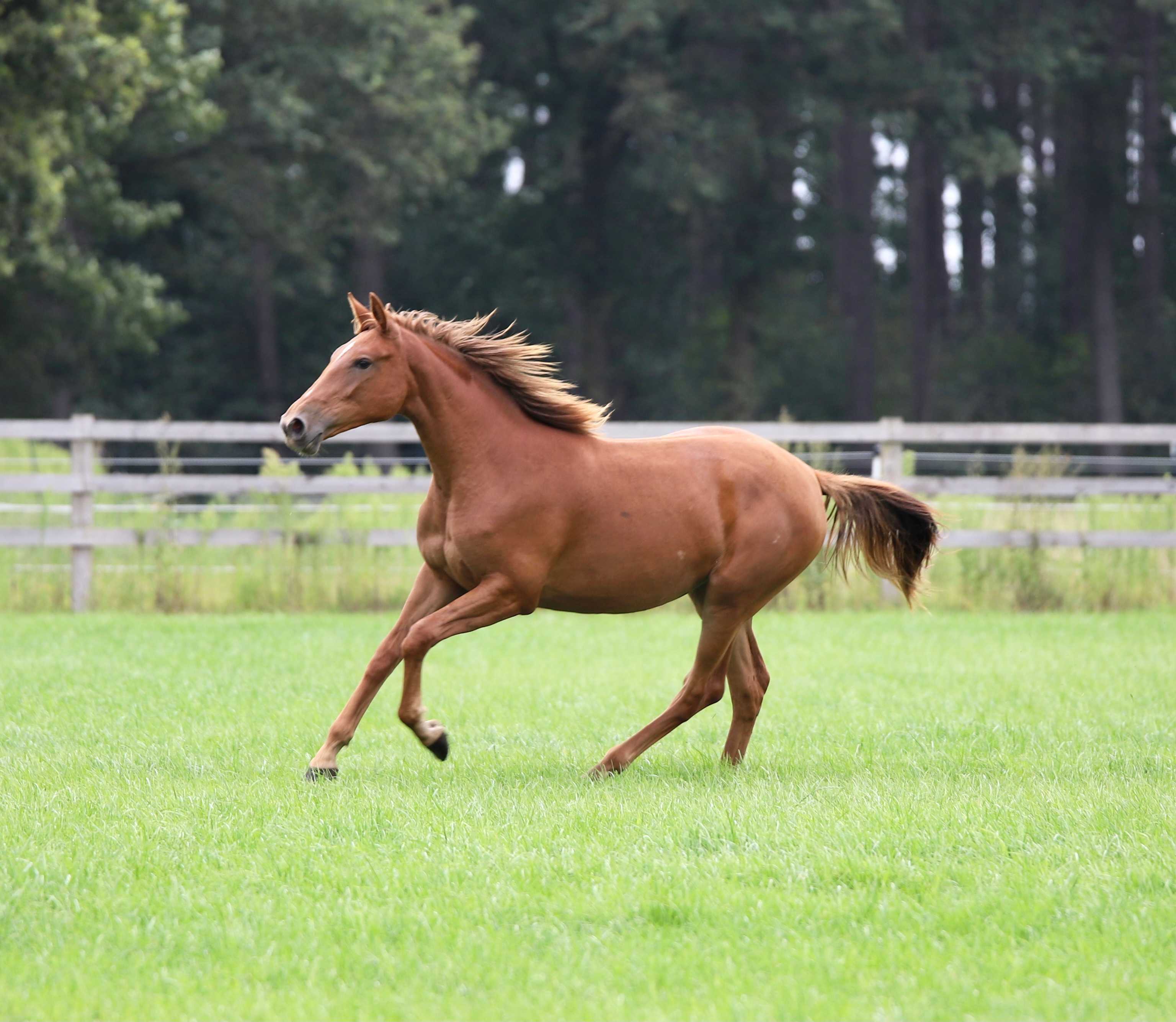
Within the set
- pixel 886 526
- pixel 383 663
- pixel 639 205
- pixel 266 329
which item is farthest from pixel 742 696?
pixel 639 205

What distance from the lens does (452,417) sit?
617cm

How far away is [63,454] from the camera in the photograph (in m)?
14.4

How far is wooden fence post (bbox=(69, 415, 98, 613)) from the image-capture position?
12641mm

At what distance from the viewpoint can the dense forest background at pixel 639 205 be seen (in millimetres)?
26062

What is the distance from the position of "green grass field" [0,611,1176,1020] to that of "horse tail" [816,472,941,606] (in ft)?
2.74

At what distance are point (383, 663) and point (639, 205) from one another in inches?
1203

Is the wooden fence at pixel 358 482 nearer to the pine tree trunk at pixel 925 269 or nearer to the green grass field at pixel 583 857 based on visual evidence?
the green grass field at pixel 583 857

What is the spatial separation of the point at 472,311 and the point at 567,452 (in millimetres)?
29367

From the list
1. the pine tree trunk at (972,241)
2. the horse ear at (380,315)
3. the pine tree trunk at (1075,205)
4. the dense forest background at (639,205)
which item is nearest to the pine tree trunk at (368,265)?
the dense forest background at (639,205)

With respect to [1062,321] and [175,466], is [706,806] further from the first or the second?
[1062,321]

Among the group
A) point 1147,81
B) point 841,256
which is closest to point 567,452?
point 1147,81

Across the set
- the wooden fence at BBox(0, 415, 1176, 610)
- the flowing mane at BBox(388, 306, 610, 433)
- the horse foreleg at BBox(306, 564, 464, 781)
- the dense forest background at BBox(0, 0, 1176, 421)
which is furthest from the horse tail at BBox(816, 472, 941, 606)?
the dense forest background at BBox(0, 0, 1176, 421)

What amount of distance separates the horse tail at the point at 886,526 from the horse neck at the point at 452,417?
1.75 meters

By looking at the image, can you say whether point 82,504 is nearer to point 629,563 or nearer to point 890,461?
point 890,461
